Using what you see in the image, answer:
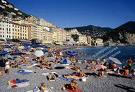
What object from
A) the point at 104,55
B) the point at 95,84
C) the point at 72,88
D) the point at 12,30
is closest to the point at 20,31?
the point at 12,30

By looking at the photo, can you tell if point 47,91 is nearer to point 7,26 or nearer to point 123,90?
point 123,90

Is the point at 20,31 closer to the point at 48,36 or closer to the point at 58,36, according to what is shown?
the point at 48,36

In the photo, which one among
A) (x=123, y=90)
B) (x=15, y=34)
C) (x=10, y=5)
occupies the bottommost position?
(x=123, y=90)

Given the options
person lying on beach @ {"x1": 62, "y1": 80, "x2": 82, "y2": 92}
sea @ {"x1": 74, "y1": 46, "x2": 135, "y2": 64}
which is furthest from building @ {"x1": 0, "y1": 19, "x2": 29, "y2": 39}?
person lying on beach @ {"x1": 62, "y1": 80, "x2": 82, "y2": 92}

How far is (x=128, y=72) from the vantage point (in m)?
25.0

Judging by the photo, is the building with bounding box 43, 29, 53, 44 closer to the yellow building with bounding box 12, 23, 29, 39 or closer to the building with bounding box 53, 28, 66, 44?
the building with bounding box 53, 28, 66, 44

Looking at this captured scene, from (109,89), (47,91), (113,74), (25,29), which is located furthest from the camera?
(25,29)

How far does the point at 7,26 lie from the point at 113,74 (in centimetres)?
8904

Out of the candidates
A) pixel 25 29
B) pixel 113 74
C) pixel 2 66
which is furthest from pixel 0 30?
pixel 113 74

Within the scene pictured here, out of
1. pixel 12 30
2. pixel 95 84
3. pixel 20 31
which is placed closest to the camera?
pixel 95 84

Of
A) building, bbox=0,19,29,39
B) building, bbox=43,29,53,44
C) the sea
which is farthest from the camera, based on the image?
building, bbox=43,29,53,44

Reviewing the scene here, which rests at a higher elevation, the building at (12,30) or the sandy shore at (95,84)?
the building at (12,30)

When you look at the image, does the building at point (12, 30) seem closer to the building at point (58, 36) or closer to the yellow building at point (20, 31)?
the yellow building at point (20, 31)

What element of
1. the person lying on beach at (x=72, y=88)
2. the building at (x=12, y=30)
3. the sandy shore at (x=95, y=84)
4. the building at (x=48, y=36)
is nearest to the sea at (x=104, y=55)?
the sandy shore at (x=95, y=84)
